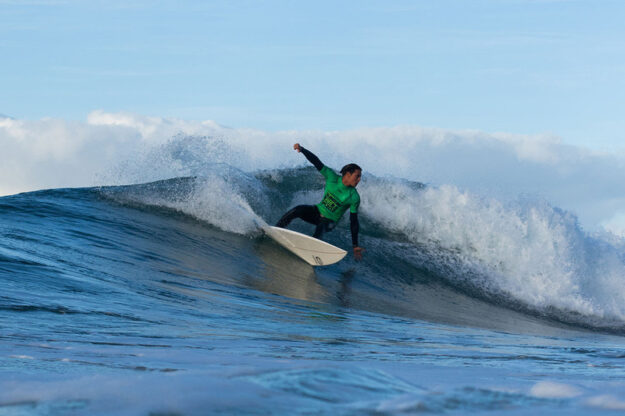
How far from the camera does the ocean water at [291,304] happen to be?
8.90ft

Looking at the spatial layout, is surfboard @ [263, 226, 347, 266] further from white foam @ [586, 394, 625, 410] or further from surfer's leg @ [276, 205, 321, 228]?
white foam @ [586, 394, 625, 410]

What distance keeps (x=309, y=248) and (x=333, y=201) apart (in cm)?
84

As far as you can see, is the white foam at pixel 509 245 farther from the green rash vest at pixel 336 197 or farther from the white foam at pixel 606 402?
the white foam at pixel 606 402

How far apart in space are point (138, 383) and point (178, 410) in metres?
0.49

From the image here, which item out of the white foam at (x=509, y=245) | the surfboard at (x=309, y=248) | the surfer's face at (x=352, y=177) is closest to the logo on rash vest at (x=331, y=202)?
the surfer's face at (x=352, y=177)

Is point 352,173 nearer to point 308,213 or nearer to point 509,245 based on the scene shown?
point 308,213

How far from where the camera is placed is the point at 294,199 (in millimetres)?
15250

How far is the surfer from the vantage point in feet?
33.6

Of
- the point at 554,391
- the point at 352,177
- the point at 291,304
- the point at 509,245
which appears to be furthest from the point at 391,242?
the point at 554,391

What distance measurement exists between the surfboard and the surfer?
0.88 feet

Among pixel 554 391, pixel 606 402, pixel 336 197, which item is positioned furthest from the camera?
pixel 336 197

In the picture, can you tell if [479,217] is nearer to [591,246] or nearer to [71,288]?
[591,246]

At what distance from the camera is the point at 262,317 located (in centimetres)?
653

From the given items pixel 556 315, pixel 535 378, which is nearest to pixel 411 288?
pixel 556 315
